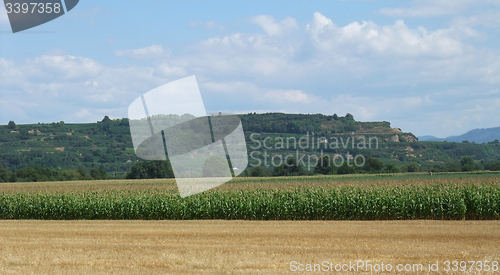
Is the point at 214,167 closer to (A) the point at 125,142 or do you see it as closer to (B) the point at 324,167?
(B) the point at 324,167

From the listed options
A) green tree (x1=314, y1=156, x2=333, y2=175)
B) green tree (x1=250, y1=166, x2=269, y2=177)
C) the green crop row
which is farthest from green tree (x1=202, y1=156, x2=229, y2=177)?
green tree (x1=314, y1=156, x2=333, y2=175)

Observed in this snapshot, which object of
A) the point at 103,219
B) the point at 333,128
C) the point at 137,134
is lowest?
the point at 103,219

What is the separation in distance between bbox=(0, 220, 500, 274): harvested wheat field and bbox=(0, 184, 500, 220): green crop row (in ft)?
7.72

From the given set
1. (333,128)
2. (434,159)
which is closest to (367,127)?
(333,128)

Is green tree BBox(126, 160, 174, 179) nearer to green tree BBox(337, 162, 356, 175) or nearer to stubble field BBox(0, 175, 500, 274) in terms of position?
green tree BBox(337, 162, 356, 175)

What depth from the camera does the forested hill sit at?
98188 mm

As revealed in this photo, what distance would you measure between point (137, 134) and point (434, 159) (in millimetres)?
107647

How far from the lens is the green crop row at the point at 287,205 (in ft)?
67.9

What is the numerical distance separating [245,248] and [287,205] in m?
9.69

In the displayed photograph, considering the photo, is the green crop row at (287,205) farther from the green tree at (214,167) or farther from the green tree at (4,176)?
the green tree at (4,176)

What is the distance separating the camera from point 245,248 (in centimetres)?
1219

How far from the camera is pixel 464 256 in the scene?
10.4 meters

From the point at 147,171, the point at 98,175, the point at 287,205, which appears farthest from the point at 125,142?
the point at 287,205

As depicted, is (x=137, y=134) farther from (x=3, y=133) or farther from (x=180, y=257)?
(x=3, y=133)
